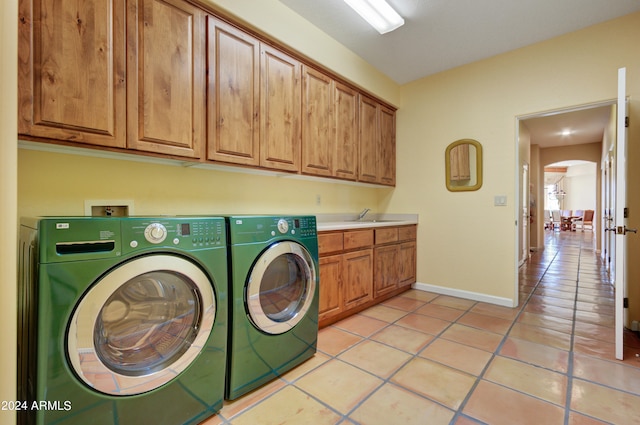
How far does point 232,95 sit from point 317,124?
89 cm

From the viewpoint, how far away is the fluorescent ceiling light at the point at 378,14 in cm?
219

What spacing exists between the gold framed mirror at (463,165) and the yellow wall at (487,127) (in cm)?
7

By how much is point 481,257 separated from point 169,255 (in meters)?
3.15

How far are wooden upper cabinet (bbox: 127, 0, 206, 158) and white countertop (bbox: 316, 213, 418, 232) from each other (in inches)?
56.2

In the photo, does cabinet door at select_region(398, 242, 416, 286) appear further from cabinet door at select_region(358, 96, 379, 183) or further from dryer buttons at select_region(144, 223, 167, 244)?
dryer buttons at select_region(144, 223, 167, 244)

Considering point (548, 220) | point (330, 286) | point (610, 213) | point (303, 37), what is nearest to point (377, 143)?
point (303, 37)

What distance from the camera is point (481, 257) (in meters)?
3.19

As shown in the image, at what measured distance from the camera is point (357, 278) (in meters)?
2.72

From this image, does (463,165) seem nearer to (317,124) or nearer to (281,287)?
(317,124)

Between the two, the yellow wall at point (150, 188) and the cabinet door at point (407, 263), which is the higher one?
the yellow wall at point (150, 188)

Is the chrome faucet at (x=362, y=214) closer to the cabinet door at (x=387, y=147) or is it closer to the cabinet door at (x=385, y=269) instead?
the cabinet door at (x=387, y=147)

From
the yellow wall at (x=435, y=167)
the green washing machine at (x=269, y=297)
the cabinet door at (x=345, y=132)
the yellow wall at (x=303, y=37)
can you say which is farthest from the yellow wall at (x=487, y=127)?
the green washing machine at (x=269, y=297)

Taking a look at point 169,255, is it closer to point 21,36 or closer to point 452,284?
point 21,36

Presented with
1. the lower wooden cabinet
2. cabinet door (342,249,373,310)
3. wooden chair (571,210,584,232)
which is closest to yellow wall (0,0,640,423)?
the lower wooden cabinet
